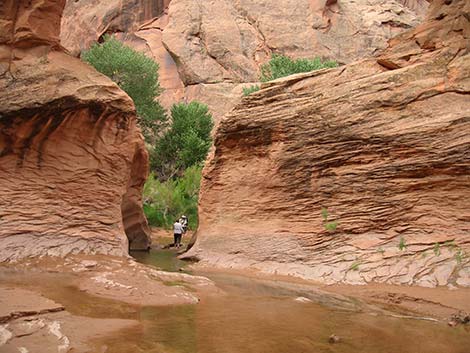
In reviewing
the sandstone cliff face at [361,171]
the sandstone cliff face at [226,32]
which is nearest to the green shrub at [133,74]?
the sandstone cliff face at [226,32]

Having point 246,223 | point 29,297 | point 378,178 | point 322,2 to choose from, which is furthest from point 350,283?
point 322,2

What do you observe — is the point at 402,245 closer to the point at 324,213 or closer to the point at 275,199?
the point at 324,213

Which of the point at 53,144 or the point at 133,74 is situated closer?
the point at 53,144

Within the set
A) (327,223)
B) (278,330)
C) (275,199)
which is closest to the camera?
(278,330)

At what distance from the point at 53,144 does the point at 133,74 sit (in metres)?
19.0

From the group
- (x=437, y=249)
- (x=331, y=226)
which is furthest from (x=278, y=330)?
(x=331, y=226)

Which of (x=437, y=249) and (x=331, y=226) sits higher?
(x=437, y=249)

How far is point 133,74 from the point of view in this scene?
29.7 meters

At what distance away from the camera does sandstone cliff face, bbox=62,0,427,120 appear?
36656mm

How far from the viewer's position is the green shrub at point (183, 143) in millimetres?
28438

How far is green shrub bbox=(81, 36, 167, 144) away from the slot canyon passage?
1598 centimetres

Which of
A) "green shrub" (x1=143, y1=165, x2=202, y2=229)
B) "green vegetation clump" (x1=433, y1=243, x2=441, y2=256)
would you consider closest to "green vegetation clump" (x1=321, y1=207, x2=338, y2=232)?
"green vegetation clump" (x1=433, y1=243, x2=441, y2=256)

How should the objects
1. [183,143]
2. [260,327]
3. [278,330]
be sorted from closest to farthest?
1. [278,330]
2. [260,327]
3. [183,143]

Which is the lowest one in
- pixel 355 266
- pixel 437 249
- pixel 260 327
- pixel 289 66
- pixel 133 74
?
pixel 355 266
